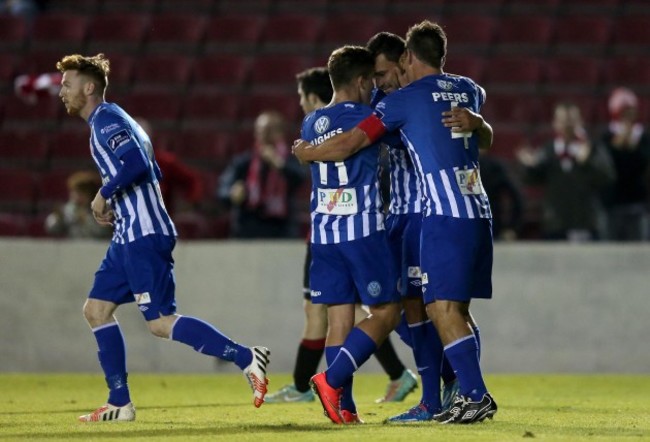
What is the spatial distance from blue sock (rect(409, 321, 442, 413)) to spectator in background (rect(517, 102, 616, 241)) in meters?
4.74

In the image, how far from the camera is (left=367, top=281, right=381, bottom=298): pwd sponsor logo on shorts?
6.39 metres

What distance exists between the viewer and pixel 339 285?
6469 mm

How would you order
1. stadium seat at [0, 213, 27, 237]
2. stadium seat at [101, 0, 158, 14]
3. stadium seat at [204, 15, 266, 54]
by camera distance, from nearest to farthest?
stadium seat at [0, 213, 27, 237]
stadium seat at [204, 15, 266, 54]
stadium seat at [101, 0, 158, 14]

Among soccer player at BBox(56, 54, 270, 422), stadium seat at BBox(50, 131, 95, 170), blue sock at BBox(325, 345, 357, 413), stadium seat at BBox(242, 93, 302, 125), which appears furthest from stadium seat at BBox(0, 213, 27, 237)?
blue sock at BBox(325, 345, 357, 413)

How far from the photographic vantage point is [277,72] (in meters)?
14.6

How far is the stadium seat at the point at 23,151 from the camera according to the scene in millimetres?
13977

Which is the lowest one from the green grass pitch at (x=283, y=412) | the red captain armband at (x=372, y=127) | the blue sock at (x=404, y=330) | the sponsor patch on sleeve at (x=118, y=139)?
the green grass pitch at (x=283, y=412)

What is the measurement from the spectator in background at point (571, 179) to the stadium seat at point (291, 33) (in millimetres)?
4462

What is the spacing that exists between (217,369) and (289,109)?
4.10 metres

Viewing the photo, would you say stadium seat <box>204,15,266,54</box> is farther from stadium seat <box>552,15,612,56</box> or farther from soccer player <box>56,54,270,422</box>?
soccer player <box>56,54,270,422</box>

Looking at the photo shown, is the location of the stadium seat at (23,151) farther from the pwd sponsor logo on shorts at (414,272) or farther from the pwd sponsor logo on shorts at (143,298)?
the pwd sponsor logo on shorts at (414,272)

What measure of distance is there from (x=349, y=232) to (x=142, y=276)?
109cm

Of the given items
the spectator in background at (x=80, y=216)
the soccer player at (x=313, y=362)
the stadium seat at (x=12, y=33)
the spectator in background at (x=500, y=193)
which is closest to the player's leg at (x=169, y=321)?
the soccer player at (x=313, y=362)

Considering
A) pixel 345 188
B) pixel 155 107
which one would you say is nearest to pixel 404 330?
pixel 345 188
